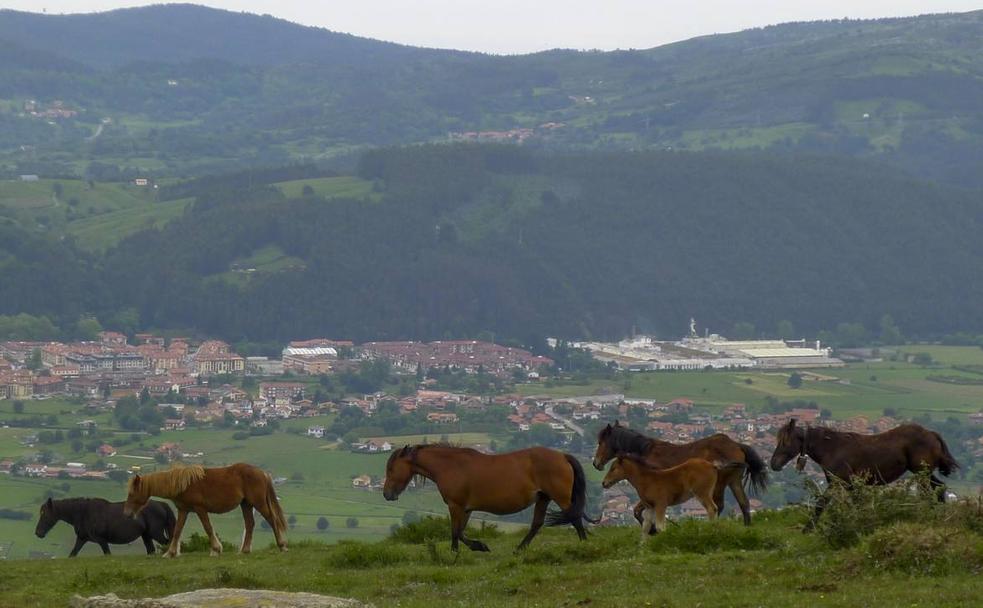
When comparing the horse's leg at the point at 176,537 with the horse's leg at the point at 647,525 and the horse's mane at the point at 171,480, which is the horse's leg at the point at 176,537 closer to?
the horse's mane at the point at 171,480

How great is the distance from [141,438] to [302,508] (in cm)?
2023

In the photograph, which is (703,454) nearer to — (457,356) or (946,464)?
(946,464)

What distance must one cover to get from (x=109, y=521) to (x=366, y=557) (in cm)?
501

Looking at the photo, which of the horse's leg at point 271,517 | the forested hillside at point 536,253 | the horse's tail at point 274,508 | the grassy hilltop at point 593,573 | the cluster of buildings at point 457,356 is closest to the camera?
the grassy hilltop at point 593,573

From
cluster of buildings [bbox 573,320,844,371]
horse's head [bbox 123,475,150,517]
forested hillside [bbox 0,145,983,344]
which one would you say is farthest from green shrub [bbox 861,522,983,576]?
forested hillside [bbox 0,145,983,344]

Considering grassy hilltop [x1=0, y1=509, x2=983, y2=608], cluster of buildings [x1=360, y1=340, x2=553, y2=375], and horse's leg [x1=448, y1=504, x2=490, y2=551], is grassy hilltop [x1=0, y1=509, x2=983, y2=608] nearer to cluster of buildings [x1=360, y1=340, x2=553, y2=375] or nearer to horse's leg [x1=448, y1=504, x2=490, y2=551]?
horse's leg [x1=448, y1=504, x2=490, y2=551]

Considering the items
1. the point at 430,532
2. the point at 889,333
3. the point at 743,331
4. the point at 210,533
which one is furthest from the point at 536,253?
the point at 210,533

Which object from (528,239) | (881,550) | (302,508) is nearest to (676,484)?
(881,550)

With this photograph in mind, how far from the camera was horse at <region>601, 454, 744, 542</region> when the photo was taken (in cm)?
1702

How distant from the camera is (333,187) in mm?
151125

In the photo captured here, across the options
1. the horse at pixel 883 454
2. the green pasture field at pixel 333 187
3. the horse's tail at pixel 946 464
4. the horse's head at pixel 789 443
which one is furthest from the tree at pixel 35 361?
the horse's tail at pixel 946 464

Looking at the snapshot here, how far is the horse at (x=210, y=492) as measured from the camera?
61.8 feet

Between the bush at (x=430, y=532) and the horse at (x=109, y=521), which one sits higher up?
the bush at (x=430, y=532)

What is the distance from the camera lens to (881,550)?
14.0 metres
